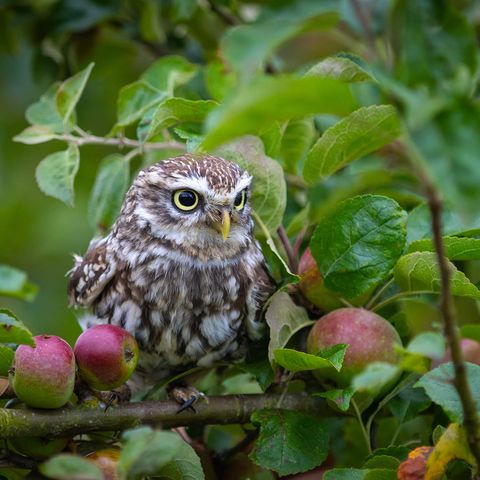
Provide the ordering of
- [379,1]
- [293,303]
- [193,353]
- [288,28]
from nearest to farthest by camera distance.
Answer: [288,28]
[379,1]
[293,303]
[193,353]

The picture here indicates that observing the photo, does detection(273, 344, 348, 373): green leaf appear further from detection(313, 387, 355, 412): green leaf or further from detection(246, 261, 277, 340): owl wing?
detection(246, 261, 277, 340): owl wing

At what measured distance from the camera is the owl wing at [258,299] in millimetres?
3520

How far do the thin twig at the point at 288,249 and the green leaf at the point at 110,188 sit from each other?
2.15ft

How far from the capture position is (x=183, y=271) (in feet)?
12.4

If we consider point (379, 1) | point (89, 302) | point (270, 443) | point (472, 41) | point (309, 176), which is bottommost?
point (270, 443)

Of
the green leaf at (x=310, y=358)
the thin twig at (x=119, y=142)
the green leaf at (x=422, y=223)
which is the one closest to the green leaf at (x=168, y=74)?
the thin twig at (x=119, y=142)

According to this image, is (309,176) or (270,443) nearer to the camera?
(270,443)

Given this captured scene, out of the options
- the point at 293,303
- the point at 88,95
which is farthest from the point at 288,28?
the point at 88,95

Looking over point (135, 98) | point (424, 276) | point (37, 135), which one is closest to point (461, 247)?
Result: point (424, 276)

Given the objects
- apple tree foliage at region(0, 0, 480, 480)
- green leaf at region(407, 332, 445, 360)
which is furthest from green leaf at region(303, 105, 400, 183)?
green leaf at region(407, 332, 445, 360)

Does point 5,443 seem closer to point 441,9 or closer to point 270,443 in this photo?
point 270,443

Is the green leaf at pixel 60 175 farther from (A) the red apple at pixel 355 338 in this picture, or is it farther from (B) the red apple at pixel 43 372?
(A) the red apple at pixel 355 338

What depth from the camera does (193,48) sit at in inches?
201

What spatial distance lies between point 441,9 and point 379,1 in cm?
47
